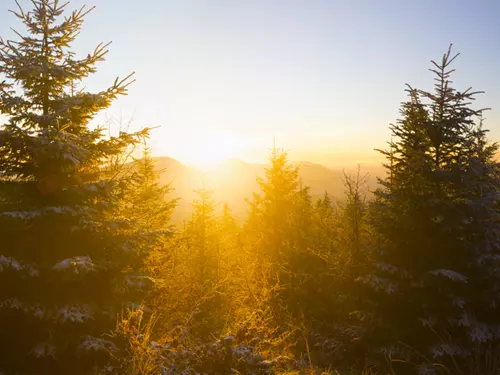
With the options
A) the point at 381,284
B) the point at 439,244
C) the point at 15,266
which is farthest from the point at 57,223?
the point at 439,244

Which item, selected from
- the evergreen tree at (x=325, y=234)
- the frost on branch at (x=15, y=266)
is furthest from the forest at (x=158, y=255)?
the evergreen tree at (x=325, y=234)

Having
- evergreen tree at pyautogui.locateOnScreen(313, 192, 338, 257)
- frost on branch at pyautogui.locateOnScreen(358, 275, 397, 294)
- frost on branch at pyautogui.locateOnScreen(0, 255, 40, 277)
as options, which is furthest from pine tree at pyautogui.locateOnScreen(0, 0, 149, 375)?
evergreen tree at pyautogui.locateOnScreen(313, 192, 338, 257)

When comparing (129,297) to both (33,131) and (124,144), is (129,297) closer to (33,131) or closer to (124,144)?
(124,144)

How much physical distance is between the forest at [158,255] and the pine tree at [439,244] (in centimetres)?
5

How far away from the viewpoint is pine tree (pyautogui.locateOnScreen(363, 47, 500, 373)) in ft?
31.2

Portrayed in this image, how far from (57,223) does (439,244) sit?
11.0m

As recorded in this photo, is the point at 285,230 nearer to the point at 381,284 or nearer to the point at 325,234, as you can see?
the point at 325,234

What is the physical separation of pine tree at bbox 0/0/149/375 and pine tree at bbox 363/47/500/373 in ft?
25.6

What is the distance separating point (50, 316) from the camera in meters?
6.73

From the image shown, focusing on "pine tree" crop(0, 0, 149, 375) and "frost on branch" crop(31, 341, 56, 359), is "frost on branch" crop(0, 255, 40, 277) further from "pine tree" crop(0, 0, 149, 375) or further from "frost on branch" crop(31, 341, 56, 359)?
"frost on branch" crop(31, 341, 56, 359)

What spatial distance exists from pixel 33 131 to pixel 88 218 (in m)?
2.34

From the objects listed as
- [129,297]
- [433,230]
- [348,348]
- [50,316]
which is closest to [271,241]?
[348,348]

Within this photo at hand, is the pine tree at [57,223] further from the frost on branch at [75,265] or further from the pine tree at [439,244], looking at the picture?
the pine tree at [439,244]

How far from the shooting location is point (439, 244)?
10242 millimetres
